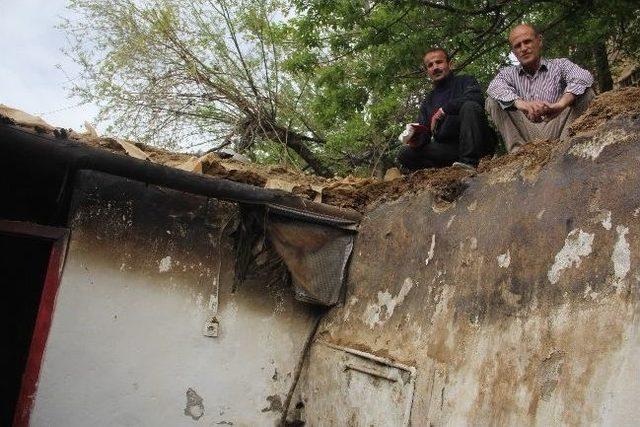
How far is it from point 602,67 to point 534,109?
447 cm

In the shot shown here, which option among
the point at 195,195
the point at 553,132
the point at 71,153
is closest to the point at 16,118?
the point at 71,153

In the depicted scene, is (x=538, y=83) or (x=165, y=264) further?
(x=165, y=264)

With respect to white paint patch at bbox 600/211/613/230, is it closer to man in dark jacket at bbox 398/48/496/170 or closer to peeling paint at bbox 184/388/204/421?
man in dark jacket at bbox 398/48/496/170

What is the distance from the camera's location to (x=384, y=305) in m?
4.60

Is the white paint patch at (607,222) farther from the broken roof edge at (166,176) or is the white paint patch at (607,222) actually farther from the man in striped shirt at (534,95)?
the broken roof edge at (166,176)

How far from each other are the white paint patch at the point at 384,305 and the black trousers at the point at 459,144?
1.06m

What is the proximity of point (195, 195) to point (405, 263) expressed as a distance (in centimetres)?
177

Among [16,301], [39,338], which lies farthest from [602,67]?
[16,301]

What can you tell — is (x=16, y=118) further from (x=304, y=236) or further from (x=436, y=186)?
(x=436, y=186)

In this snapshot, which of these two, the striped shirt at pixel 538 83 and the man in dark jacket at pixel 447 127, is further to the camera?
the man in dark jacket at pixel 447 127

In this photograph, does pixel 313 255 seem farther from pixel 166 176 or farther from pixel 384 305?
pixel 166 176

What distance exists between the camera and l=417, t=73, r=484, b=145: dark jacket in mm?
4949

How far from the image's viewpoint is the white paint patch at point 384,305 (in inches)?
175

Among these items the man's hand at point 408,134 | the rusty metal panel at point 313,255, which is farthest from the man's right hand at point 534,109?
the rusty metal panel at point 313,255
